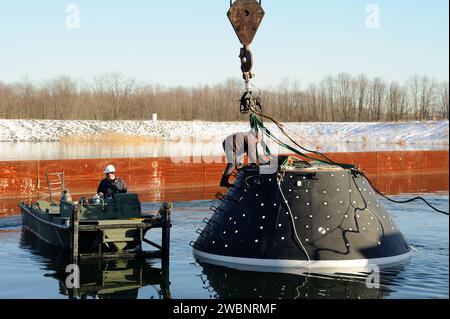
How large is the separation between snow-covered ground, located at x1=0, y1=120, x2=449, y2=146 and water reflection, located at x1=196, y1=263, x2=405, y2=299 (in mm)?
67088

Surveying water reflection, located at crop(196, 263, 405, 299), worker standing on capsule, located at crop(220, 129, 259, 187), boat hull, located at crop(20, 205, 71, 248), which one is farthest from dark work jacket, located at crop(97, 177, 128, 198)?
water reflection, located at crop(196, 263, 405, 299)

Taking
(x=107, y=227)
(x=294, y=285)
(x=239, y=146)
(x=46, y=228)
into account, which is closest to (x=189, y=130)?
(x=46, y=228)

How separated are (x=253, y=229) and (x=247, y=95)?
2455 millimetres

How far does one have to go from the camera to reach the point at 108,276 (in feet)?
47.2

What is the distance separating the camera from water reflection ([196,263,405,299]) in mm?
12086

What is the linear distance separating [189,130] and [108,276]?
78.8 meters

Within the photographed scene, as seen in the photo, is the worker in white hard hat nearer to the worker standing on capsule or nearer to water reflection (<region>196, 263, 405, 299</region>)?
the worker standing on capsule

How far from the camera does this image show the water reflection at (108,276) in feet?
42.5

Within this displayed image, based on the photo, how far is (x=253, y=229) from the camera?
13.2 metres

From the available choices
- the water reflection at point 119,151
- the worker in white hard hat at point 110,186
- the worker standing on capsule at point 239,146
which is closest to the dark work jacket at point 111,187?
the worker in white hard hat at point 110,186

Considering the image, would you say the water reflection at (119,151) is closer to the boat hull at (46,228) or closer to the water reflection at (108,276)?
the boat hull at (46,228)
